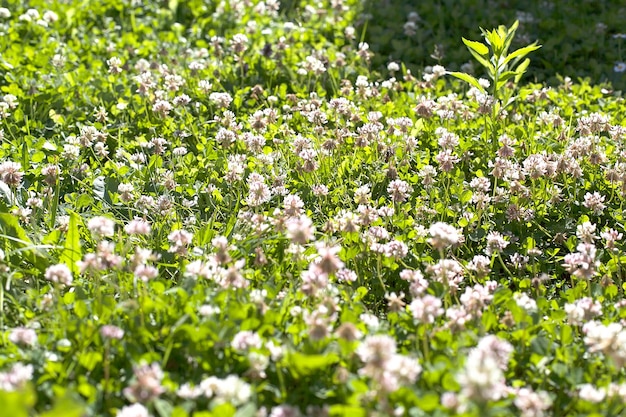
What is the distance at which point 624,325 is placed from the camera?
281 centimetres

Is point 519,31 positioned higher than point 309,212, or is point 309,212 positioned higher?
point 519,31

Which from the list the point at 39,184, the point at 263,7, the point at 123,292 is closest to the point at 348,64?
the point at 263,7

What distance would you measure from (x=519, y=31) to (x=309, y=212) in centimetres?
306

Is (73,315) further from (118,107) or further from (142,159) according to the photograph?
(118,107)

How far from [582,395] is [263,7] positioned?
4.34m

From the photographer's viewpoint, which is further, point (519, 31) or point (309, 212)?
point (519, 31)

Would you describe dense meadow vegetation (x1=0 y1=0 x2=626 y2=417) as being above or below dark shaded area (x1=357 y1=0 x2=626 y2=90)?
below

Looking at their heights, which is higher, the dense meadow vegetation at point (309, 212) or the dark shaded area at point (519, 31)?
the dark shaded area at point (519, 31)

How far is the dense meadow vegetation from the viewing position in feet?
8.11

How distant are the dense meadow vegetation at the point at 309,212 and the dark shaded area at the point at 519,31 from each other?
22mm

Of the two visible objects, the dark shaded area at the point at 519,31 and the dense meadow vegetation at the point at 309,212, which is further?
the dark shaded area at the point at 519,31

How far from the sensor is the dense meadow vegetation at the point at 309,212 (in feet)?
8.11

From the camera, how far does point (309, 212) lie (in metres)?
3.58

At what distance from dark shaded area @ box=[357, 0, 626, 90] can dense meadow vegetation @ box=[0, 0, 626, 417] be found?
0.9 inches
